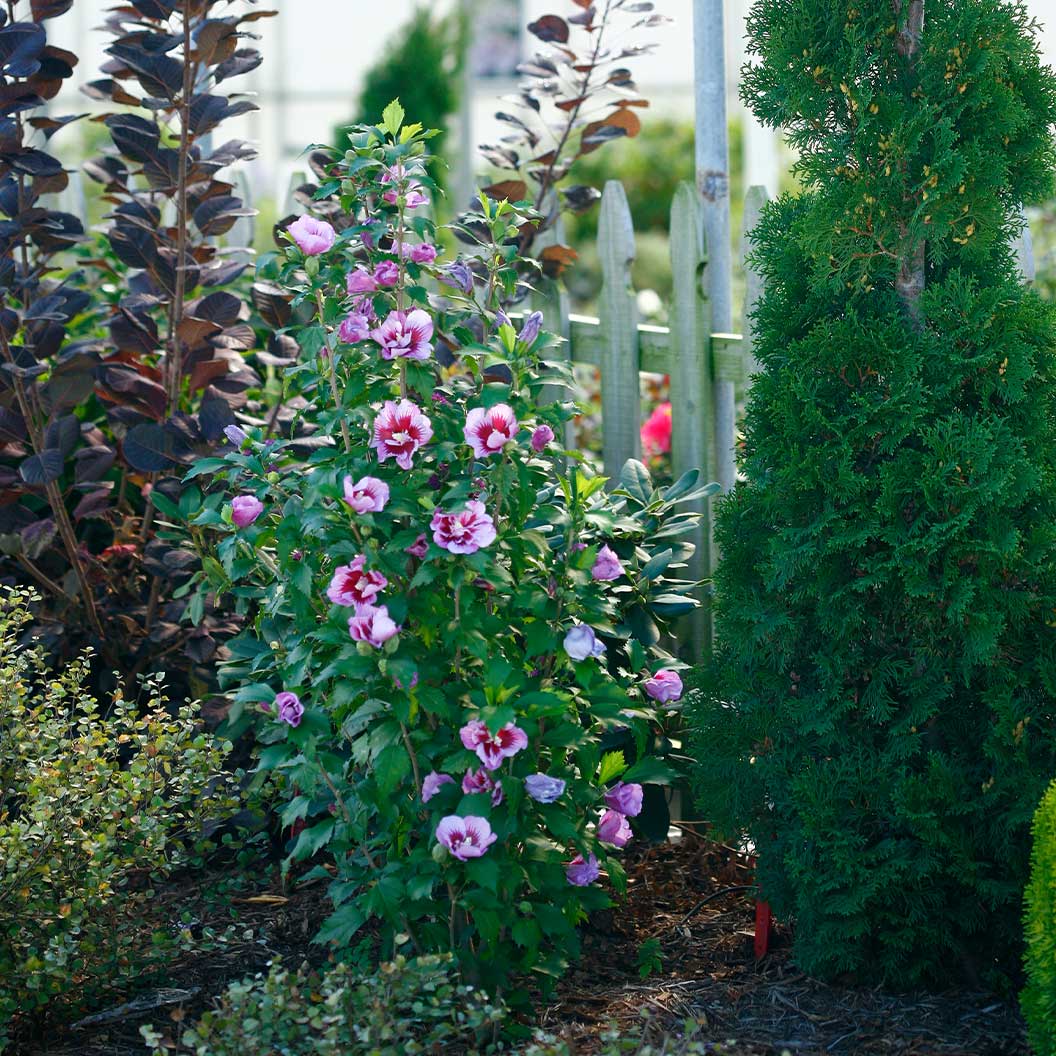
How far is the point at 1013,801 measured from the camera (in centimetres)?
216

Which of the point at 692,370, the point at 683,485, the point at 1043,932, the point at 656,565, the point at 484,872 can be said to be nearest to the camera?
the point at 1043,932

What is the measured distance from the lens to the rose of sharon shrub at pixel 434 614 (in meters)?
1.96

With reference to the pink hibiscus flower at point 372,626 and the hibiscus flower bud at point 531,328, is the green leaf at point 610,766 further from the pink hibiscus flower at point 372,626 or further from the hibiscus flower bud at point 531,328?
the hibiscus flower bud at point 531,328

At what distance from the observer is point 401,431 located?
197 centimetres

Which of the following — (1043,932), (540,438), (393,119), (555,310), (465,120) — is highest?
(465,120)

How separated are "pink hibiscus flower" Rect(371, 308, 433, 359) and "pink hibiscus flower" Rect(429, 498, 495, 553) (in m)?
0.27

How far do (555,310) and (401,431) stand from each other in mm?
1596

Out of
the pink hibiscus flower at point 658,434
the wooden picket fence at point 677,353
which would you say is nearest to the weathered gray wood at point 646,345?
the wooden picket fence at point 677,353

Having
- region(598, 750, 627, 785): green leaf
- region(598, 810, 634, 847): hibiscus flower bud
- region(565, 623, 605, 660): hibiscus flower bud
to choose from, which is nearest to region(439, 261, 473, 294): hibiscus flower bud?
region(565, 623, 605, 660): hibiscus flower bud

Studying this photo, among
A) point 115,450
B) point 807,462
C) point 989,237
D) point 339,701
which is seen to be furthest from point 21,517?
point 989,237

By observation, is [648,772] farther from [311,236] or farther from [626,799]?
[311,236]

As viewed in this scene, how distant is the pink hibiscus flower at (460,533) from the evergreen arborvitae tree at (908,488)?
0.60m

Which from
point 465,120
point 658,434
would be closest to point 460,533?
point 658,434

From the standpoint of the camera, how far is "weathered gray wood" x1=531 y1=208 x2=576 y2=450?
11.4 feet
